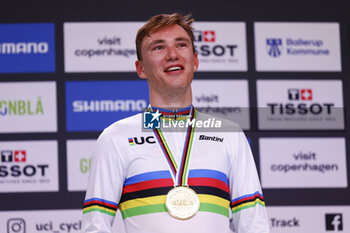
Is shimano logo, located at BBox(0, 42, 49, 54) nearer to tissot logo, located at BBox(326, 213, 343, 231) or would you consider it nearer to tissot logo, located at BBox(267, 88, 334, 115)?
tissot logo, located at BBox(267, 88, 334, 115)

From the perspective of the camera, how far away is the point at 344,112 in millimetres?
4102

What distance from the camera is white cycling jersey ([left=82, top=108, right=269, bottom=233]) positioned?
1677 mm

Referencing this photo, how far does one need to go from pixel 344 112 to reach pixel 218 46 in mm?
1238

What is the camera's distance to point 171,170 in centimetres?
173

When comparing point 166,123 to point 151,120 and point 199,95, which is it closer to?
point 151,120

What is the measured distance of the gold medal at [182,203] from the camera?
164 centimetres

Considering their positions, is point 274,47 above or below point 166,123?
above

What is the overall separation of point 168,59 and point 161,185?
484 mm

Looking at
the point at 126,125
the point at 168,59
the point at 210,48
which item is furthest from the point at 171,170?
the point at 210,48

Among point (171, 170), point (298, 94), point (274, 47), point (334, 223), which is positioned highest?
point (274, 47)

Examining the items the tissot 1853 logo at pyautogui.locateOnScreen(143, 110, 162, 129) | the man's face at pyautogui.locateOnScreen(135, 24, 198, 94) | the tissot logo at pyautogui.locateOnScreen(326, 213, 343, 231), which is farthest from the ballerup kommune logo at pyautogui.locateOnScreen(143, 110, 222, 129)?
the tissot logo at pyautogui.locateOnScreen(326, 213, 343, 231)

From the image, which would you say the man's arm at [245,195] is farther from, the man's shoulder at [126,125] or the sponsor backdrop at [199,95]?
the sponsor backdrop at [199,95]

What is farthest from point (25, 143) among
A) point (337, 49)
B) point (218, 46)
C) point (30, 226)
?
point (337, 49)

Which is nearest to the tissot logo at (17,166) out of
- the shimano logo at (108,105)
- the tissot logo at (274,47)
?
the shimano logo at (108,105)
